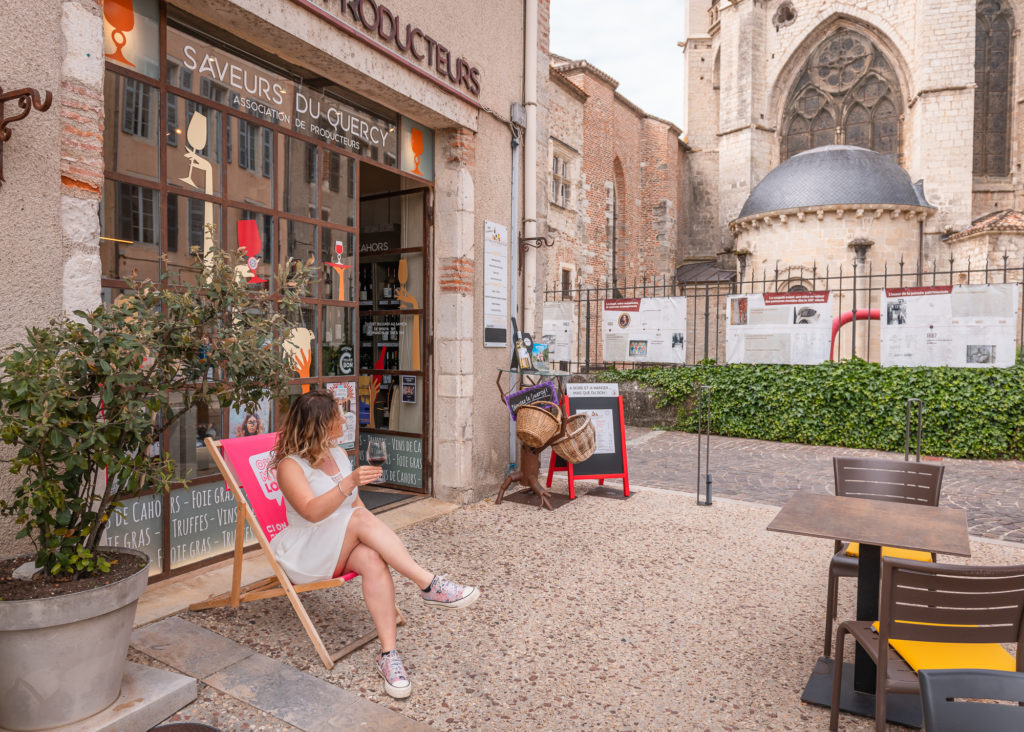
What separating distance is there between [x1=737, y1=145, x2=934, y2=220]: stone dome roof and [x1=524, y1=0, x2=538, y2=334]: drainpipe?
12.2 m

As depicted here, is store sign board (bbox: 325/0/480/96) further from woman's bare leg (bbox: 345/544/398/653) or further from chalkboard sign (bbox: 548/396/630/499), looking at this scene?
woman's bare leg (bbox: 345/544/398/653)

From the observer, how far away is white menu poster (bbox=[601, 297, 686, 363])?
34.1 feet

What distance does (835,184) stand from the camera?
1673 centimetres

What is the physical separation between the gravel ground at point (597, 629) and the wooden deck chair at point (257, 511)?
0.35ft

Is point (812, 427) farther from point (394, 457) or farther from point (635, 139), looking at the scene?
point (635, 139)

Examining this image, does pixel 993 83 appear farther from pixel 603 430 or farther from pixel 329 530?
pixel 329 530

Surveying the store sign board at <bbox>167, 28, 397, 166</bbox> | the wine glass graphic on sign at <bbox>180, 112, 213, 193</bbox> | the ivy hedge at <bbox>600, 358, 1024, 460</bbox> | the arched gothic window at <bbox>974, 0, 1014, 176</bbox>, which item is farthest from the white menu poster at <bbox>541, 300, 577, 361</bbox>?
the arched gothic window at <bbox>974, 0, 1014, 176</bbox>

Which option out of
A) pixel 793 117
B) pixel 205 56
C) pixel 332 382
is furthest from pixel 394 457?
pixel 793 117

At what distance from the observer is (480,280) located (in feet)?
19.7

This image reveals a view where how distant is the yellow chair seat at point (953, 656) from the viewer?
225 cm

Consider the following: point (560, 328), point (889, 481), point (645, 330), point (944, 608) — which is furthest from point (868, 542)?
point (560, 328)

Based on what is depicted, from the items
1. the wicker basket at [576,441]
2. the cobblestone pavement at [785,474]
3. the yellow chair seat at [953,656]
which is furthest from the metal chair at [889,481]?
the wicker basket at [576,441]

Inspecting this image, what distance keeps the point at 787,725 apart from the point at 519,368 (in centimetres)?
400

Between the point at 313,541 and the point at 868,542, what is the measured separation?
2.39 meters
